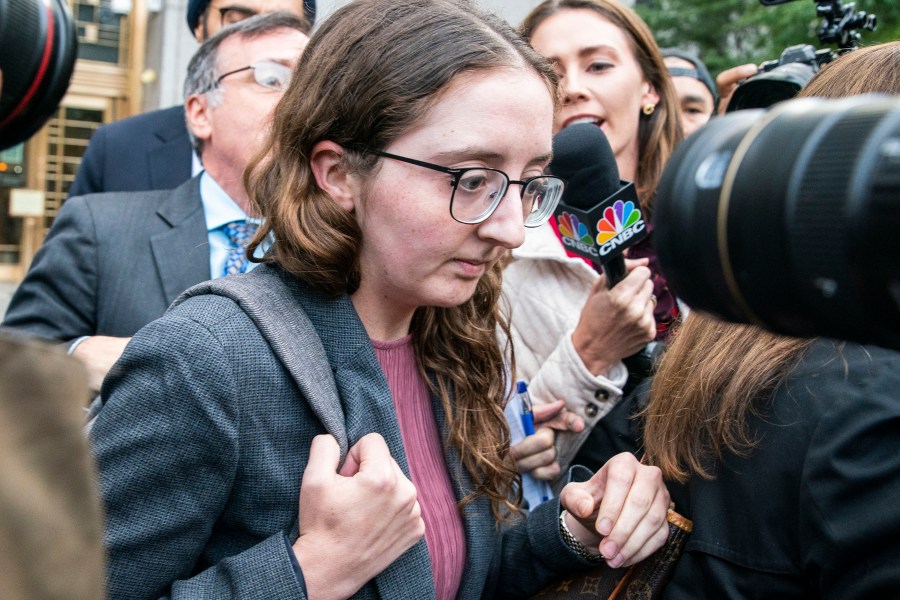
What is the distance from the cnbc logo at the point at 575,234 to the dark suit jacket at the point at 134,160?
1.48 m

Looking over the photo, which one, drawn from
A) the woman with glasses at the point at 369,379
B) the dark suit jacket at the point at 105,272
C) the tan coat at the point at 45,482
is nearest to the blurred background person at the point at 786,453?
the woman with glasses at the point at 369,379

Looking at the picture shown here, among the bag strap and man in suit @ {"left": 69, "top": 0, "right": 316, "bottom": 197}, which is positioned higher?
the bag strap

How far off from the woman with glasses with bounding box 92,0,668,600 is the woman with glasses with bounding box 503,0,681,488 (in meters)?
0.43

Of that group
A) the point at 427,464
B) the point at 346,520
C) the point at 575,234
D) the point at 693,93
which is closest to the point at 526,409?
the point at 575,234

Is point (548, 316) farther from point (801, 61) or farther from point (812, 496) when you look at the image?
point (812, 496)

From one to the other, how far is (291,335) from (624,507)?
655 mm

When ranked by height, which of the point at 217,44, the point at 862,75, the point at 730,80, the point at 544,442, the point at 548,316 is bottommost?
the point at 544,442

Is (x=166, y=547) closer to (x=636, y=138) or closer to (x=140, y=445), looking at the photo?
(x=140, y=445)

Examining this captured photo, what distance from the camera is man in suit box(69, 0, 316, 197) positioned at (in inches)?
127

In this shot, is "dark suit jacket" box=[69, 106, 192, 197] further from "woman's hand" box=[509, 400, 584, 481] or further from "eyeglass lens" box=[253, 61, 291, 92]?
"woman's hand" box=[509, 400, 584, 481]

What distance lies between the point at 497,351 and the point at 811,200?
1.23 meters

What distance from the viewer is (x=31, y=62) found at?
1.06 meters

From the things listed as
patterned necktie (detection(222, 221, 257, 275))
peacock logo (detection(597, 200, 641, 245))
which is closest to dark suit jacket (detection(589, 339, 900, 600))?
peacock logo (detection(597, 200, 641, 245))

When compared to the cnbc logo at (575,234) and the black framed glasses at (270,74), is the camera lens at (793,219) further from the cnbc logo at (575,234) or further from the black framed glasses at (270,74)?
the black framed glasses at (270,74)
